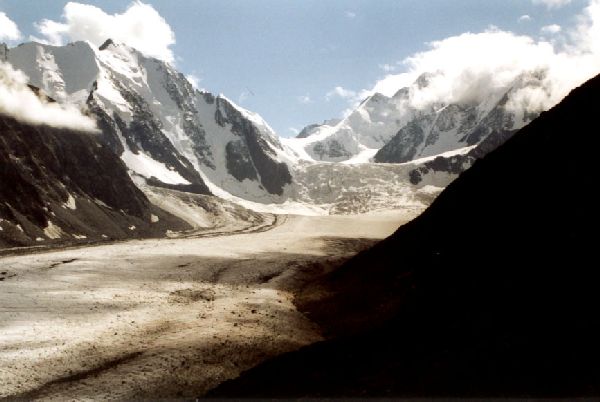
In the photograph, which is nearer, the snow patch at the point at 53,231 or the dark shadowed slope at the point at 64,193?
the snow patch at the point at 53,231

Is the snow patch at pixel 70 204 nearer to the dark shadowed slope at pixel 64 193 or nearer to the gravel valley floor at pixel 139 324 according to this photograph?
the dark shadowed slope at pixel 64 193

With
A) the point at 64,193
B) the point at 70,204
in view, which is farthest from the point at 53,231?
the point at 64,193

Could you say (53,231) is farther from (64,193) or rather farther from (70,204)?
(64,193)

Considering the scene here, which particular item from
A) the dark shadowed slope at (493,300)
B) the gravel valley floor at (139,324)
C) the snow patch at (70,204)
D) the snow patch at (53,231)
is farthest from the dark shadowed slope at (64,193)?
the dark shadowed slope at (493,300)

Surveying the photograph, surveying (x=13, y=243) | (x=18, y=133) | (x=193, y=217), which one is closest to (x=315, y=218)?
(x=193, y=217)

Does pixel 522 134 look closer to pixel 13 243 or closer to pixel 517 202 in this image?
pixel 517 202
